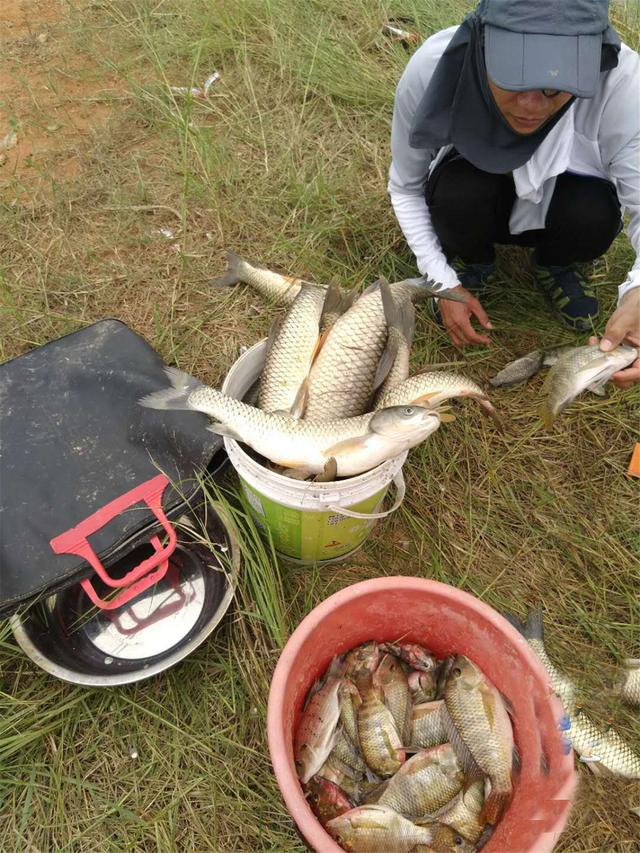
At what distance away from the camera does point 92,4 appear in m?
3.73

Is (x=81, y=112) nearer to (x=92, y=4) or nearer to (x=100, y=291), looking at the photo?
(x=92, y=4)

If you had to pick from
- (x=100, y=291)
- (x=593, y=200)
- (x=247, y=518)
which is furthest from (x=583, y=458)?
(x=100, y=291)

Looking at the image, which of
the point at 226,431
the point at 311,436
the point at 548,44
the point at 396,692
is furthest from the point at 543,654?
the point at 548,44

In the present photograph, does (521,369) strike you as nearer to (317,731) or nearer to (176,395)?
(176,395)

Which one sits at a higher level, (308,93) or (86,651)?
(308,93)

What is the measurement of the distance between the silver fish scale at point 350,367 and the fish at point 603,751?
1.11 meters

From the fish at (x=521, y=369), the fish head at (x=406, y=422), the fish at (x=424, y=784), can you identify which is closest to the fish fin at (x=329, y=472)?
the fish head at (x=406, y=422)

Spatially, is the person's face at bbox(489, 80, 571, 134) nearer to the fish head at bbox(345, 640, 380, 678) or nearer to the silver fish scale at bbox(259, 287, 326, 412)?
the silver fish scale at bbox(259, 287, 326, 412)

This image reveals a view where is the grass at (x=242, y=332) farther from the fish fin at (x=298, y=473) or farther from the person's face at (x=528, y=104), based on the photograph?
the person's face at (x=528, y=104)

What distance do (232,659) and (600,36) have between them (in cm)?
199

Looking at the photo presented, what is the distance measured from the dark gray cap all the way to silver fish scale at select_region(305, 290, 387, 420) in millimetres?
663

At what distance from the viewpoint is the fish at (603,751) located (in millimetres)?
1604

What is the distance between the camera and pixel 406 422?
4.52ft

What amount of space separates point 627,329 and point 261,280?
1.38 m
